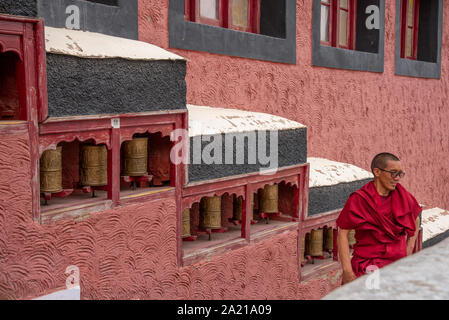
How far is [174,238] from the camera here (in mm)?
3518

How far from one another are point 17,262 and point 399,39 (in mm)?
6582

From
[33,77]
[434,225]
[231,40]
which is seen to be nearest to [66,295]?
[33,77]

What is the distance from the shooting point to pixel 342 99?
662 centimetres

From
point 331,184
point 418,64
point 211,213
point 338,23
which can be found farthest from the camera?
point 418,64

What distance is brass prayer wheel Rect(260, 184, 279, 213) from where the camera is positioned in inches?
184

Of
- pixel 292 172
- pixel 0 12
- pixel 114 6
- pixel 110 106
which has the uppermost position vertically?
pixel 114 6

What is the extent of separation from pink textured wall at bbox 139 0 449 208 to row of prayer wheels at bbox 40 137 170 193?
1023mm

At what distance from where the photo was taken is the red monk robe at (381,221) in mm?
3500

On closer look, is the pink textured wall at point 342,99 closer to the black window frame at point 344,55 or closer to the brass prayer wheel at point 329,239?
the black window frame at point 344,55

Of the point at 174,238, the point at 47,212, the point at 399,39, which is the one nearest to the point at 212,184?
the point at 174,238

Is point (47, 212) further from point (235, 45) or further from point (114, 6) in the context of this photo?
point (235, 45)

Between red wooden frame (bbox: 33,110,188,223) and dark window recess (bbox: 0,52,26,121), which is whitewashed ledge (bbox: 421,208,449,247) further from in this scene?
dark window recess (bbox: 0,52,26,121)

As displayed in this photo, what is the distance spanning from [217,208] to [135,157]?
93 centimetres

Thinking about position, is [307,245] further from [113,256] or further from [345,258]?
[113,256]
